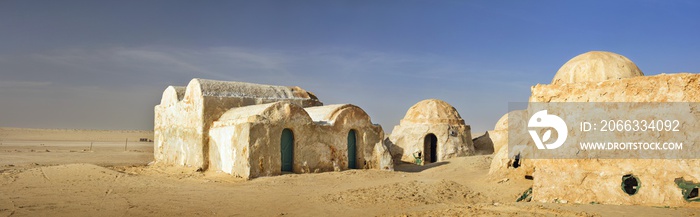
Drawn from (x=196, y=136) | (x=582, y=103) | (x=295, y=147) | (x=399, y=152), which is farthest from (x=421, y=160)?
(x=582, y=103)

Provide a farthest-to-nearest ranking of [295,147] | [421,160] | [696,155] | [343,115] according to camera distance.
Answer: [421,160] → [343,115] → [295,147] → [696,155]

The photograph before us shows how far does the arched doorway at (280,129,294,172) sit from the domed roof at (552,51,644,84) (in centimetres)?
843

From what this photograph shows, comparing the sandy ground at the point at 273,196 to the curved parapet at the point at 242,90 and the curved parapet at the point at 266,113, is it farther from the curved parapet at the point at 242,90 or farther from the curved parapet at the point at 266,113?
the curved parapet at the point at 242,90

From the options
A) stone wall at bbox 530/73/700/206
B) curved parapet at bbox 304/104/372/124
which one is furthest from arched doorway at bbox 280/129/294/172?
stone wall at bbox 530/73/700/206

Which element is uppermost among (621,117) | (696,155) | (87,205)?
(621,117)

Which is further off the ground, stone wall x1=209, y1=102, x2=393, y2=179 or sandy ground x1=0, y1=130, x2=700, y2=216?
stone wall x1=209, y1=102, x2=393, y2=179

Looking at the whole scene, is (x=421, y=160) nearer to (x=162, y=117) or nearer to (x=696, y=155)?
(x=162, y=117)

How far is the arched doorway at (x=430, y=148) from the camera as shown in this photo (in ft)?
81.8

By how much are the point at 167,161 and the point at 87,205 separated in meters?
11.0

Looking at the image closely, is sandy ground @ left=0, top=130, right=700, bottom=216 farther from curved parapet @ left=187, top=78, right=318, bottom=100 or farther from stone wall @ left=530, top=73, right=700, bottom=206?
curved parapet @ left=187, top=78, right=318, bottom=100

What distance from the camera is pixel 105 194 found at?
1205cm

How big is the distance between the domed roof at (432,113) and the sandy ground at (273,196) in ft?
24.8

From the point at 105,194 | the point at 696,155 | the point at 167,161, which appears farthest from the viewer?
the point at 167,161

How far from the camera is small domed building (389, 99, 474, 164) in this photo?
952 inches
